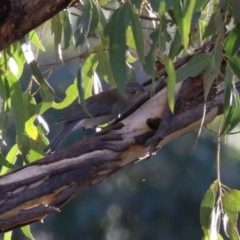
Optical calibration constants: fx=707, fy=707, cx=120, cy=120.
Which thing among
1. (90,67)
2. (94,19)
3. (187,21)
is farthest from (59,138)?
(187,21)

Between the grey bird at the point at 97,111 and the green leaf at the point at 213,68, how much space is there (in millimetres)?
710

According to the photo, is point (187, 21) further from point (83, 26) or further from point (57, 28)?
point (57, 28)

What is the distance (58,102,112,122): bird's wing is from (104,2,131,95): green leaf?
0.76 meters

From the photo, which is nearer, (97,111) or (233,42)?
(233,42)

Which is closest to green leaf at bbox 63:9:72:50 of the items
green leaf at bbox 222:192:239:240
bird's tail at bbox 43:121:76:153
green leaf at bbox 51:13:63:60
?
green leaf at bbox 51:13:63:60

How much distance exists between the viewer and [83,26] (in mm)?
1270

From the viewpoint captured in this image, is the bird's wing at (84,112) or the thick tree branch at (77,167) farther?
the bird's wing at (84,112)

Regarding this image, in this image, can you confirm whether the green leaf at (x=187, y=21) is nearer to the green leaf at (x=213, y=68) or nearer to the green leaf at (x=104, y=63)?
the green leaf at (x=213, y=68)

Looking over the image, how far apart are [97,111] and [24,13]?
87 cm

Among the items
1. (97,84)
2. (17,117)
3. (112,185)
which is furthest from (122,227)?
(17,117)

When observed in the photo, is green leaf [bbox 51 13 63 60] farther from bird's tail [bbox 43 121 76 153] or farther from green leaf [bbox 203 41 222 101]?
green leaf [bbox 203 41 222 101]

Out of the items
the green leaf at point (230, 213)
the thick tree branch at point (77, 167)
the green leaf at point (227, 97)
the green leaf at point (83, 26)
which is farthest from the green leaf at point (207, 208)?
the green leaf at point (83, 26)

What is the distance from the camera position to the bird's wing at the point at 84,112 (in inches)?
81.1

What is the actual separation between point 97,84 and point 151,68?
0.58m
